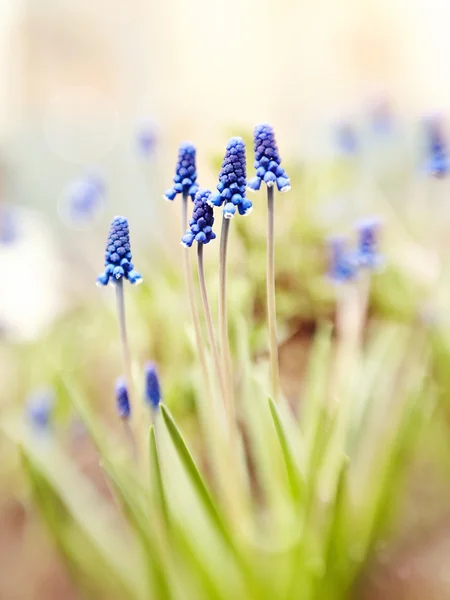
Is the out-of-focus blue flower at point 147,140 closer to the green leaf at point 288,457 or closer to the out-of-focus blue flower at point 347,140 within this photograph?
the out-of-focus blue flower at point 347,140

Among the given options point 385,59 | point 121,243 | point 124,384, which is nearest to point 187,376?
point 124,384

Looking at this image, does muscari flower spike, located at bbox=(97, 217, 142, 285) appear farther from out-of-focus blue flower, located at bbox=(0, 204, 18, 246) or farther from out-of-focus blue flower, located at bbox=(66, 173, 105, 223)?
out-of-focus blue flower, located at bbox=(0, 204, 18, 246)

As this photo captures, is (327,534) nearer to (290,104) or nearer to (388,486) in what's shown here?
(388,486)

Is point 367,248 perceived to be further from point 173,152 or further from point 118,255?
point 173,152

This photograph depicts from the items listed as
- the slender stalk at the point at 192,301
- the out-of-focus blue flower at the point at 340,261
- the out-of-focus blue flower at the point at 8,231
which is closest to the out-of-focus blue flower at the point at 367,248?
the out-of-focus blue flower at the point at 340,261

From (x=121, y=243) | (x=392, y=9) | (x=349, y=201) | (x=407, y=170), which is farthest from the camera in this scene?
(x=392, y=9)

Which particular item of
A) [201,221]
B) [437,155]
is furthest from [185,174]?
[437,155]
